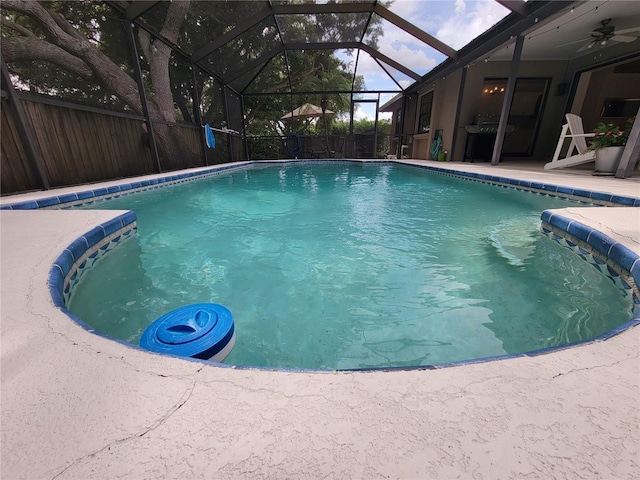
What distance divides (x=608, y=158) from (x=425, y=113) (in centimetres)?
724

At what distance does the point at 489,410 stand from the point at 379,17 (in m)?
9.38

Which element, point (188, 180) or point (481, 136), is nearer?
point (188, 180)

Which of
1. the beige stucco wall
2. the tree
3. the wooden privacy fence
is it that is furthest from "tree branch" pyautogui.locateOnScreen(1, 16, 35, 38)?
the beige stucco wall

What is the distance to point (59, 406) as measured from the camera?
66 centimetres

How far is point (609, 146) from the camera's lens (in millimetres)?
4527

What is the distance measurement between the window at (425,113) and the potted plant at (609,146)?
6.29 meters

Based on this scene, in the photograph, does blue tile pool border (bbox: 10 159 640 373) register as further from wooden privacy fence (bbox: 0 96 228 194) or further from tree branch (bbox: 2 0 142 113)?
tree branch (bbox: 2 0 142 113)

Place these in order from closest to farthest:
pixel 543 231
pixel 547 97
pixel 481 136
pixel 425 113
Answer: pixel 543 231 < pixel 547 97 < pixel 481 136 < pixel 425 113

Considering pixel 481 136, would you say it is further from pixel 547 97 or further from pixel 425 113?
pixel 425 113

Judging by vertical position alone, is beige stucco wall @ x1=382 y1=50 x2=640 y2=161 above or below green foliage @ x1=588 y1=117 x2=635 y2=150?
above

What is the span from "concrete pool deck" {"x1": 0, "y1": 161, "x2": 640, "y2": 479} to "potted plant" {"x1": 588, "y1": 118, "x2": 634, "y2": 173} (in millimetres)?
5378

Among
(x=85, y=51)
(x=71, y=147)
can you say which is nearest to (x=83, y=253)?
(x=71, y=147)

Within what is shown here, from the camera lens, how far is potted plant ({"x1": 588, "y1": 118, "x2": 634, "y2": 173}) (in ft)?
14.6

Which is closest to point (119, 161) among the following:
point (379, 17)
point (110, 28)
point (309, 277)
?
point (110, 28)
